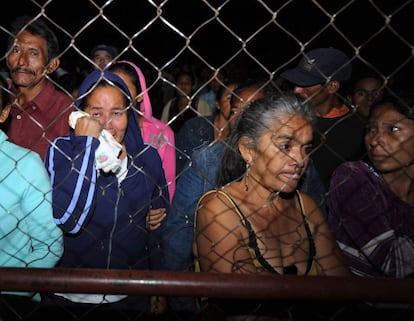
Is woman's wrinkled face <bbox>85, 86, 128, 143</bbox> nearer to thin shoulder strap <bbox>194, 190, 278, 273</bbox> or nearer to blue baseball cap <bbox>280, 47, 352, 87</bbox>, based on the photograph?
thin shoulder strap <bbox>194, 190, 278, 273</bbox>

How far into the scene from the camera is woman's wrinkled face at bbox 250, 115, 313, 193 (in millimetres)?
1518

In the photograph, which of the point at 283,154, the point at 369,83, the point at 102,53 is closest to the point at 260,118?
the point at 283,154

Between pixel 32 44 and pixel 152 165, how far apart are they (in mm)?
970

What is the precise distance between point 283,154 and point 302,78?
124 cm

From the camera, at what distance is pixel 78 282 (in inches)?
40.3

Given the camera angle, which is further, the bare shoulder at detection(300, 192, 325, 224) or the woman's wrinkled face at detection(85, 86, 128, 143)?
the woman's wrinkled face at detection(85, 86, 128, 143)

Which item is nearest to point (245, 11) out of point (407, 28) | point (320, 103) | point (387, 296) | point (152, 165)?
point (407, 28)

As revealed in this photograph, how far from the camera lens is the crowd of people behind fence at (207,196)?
4.84ft

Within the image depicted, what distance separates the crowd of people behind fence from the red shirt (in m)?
0.01

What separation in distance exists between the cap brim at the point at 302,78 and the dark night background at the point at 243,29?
12.3 feet

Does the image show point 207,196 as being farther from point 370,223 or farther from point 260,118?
point 370,223

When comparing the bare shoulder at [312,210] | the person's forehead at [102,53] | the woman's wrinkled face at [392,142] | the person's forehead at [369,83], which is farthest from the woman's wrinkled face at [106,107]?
the person's forehead at [369,83]

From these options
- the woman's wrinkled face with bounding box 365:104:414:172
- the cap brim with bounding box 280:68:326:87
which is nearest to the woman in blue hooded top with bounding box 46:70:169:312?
the woman's wrinkled face with bounding box 365:104:414:172

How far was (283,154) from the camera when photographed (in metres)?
1.52
